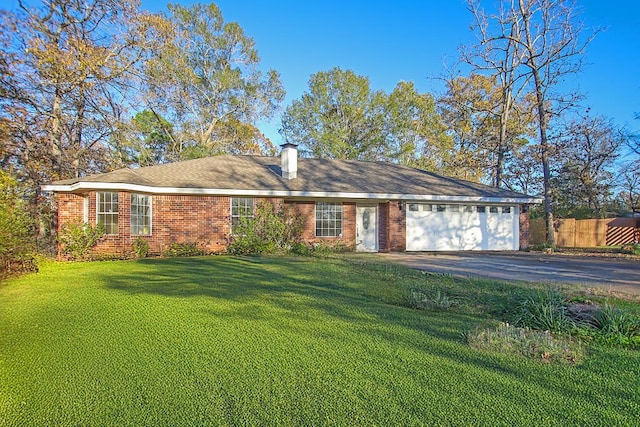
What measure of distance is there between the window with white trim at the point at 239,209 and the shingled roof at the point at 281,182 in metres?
0.52

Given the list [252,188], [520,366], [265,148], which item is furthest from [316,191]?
[265,148]

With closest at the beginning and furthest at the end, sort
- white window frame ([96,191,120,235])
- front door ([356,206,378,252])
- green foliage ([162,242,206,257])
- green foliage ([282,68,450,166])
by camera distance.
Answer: white window frame ([96,191,120,235]), green foliage ([162,242,206,257]), front door ([356,206,378,252]), green foliage ([282,68,450,166])

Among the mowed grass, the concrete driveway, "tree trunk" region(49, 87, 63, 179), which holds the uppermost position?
"tree trunk" region(49, 87, 63, 179)

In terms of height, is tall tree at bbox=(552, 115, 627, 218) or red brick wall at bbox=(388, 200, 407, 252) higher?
tall tree at bbox=(552, 115, 627, 218)

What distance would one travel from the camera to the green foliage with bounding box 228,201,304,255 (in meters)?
13.2

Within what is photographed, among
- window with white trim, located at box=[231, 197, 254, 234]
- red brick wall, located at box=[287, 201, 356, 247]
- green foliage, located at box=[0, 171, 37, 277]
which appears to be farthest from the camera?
red brick wall, located at box=[287, 201, 356, 247]

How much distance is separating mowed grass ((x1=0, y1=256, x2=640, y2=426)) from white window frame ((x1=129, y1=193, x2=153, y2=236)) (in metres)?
6.56

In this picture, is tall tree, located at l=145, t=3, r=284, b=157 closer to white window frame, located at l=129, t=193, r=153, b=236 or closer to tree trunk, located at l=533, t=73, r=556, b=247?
white window frame, located at l=129, t=193, r=153, b=236

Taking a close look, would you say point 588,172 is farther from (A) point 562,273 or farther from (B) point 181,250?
(B) point 181,250

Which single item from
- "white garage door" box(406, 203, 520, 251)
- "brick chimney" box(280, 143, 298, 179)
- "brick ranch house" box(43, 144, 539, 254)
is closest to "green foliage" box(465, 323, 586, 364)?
"brick ranch house" box(43, 144, 539, 254)

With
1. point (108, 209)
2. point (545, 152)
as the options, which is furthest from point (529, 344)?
point (545, 152)

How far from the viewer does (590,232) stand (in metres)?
22.3

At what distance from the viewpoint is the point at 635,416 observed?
2.42m

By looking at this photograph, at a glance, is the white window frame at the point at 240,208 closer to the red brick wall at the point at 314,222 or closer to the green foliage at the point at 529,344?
the red brick wall at the point at 314,222
